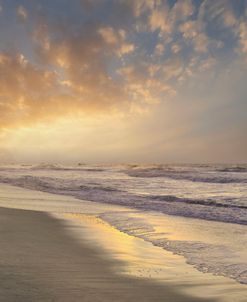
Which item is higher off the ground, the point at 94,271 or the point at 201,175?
the point at 201,175

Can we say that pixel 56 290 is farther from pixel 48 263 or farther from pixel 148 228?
pixel 148 228

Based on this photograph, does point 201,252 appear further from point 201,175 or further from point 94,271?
point 201,175

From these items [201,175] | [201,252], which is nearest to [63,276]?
[201,252]

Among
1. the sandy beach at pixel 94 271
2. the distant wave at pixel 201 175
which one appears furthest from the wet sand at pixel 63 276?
the distant wave at pixel 201 175

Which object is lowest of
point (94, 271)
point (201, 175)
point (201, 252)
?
point (201, 252)

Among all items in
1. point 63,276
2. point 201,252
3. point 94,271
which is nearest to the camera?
point 63,276

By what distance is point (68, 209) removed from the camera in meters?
15.9

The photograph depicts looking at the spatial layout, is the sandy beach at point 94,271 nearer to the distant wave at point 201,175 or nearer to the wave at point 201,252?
the wave at point 201,252

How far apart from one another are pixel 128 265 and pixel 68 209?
31.5ft

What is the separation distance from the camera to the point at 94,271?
6074 mm

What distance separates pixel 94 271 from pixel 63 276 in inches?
26.3

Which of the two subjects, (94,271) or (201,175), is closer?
(94,271)

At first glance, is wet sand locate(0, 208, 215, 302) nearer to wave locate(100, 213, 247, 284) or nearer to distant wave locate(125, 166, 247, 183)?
wave locate(100, 213, 247, 284)

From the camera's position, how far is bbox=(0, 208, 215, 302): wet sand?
4.69 m
